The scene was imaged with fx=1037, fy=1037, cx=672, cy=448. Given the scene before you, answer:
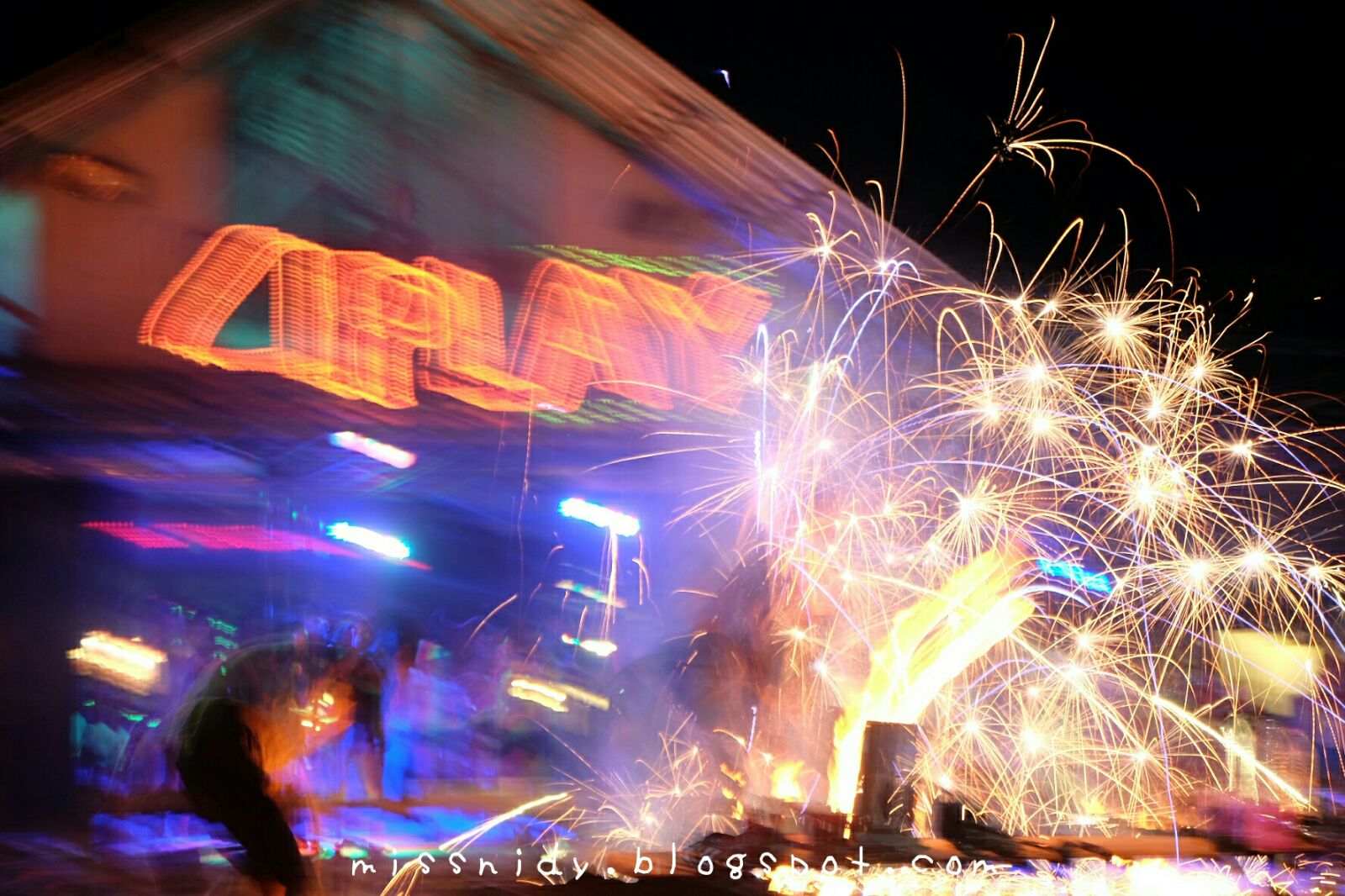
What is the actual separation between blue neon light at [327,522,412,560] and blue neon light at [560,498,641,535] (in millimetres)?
1242

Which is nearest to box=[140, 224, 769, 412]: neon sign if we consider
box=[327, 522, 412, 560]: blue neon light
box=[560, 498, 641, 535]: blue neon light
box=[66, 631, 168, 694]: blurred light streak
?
box=[560, 498, 641, 535]: blue neon light

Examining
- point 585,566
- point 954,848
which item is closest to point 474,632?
point 585,566

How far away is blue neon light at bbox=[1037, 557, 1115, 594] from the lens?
26.5 feet

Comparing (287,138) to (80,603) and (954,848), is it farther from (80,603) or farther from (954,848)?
(954,848)

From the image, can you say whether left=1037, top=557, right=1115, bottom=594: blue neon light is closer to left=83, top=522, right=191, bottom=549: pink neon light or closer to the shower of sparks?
the shower of sparks

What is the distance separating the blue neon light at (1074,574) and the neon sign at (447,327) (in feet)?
9.78

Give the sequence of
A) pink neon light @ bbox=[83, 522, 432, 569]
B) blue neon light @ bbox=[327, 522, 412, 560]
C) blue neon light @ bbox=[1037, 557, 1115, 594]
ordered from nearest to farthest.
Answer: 1. pink neon light @ bbox=[83, 522, 432, 569]
2. blue neon light @ bbox=[327, 522, 412, 560]
3. blue neon light @ bbox=[1037, 557, 1115, 594]

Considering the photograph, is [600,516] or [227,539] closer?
[227,539]

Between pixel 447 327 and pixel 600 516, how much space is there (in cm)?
178

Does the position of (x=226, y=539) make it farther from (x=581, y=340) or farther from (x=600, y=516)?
(x=581, y=340)

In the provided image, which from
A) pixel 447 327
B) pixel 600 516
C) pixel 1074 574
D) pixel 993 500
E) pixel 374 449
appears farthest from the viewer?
pixel 1074 574

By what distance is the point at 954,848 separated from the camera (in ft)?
14.7

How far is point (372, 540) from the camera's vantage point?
734 centimetres

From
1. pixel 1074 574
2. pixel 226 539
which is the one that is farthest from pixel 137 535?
pixel 1074 574
